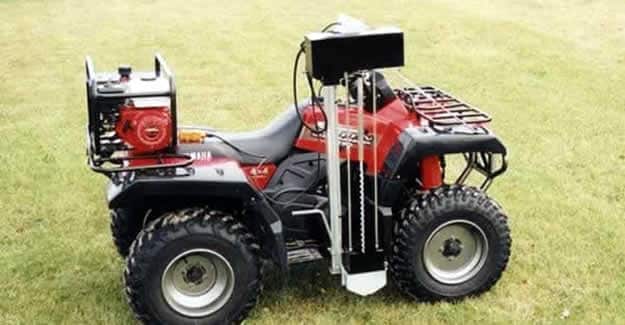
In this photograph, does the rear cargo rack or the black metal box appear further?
the rear cargo rack

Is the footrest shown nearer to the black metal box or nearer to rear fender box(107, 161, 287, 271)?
rear fender box(107, 161, 287, 271)

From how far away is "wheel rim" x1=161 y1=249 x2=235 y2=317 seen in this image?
4551 mm

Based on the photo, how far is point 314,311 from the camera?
495 cm

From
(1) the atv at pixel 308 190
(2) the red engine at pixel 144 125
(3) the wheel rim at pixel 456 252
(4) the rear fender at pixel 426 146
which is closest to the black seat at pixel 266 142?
(1) the atv at pixel 308 190

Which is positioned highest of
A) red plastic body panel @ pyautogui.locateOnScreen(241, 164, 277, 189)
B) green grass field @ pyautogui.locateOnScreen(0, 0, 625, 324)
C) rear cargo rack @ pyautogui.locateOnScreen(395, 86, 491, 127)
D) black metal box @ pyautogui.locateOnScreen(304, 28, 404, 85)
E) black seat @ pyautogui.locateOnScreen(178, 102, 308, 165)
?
black metal box @ pyautogui.locateOnScreen(304, 28, 404, 85)

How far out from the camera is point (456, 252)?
4.95 metres

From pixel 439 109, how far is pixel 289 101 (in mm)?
5004

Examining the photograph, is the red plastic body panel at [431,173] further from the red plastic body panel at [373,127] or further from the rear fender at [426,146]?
the red plastic body panel at [373,127]

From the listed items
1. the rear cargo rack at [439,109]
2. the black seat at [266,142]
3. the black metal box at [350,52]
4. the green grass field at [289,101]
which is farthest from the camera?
the green grass field at [289,101]

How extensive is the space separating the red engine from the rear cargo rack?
1.32 meters

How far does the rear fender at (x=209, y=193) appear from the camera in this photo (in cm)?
442

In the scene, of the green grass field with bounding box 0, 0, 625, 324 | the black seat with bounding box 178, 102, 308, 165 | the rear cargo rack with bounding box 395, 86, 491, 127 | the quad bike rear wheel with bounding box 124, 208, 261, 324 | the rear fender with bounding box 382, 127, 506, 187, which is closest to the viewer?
the quad bike rear wheel with bounding box 124, 208, 261, 324

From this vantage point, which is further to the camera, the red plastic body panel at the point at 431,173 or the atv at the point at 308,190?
the red plastic body panel at the point at 431,173

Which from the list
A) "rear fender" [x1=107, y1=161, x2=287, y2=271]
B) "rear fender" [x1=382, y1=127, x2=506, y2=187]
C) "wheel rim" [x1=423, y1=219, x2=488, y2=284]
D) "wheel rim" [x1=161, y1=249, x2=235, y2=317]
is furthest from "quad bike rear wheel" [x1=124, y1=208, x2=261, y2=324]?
"wheel rim" [x1=423, y1=219, x2=488, y2=284]
